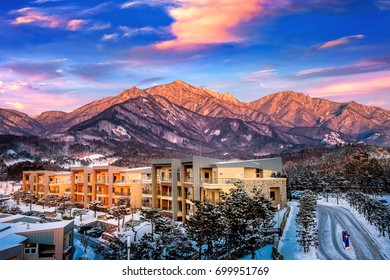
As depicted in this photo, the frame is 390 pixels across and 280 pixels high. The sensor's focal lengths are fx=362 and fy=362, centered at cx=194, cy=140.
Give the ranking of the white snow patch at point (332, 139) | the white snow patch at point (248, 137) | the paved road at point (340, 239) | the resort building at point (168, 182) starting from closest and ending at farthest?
the paved road at point (340, 239)
the white snow patch at point (332, 139)
the white snow patch at point (248, 137)
the resort building at point (168, 182)

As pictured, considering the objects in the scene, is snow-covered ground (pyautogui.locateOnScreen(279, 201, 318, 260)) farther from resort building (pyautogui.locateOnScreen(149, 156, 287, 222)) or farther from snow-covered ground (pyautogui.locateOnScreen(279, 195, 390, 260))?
resort building (pyautogui.locateOnScreen(149, 156, 287, 222))

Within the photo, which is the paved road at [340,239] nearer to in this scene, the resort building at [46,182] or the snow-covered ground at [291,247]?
the snow-covered ground at [291,247]

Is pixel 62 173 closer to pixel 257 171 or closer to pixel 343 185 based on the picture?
pixel 257 171

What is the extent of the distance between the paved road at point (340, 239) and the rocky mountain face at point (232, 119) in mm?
1500

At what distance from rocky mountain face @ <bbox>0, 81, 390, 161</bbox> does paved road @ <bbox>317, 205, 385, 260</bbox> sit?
150cm

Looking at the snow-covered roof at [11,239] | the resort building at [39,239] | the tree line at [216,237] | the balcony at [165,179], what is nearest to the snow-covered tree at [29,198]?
the balcony at [165,179]

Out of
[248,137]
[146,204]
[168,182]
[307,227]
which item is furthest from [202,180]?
[307,227]

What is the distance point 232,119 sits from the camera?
7160 millimetres

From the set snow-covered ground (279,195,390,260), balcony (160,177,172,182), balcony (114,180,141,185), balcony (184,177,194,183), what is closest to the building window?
snow-covered ground (279,195,390,260)

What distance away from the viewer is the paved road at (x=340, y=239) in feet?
16.2

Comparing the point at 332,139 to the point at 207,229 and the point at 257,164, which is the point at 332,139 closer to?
the point at 257,164

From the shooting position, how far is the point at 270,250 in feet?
19.2

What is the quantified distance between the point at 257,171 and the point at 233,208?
3344mm
